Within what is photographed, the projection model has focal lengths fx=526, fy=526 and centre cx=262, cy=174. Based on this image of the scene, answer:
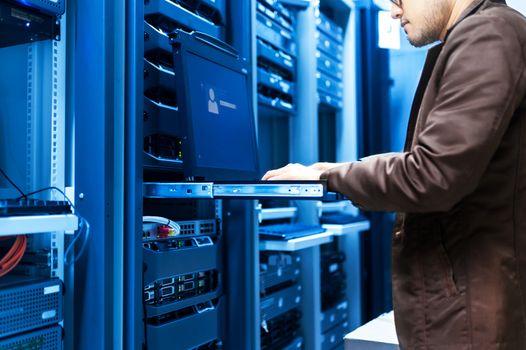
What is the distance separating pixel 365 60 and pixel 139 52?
7.14 feet

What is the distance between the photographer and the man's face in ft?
3.77

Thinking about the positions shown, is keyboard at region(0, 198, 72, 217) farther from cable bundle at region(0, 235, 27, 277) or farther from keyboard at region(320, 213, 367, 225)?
Result: keyboard at region(320, 213, 367, 225)

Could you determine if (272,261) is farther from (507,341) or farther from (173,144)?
(507,341)

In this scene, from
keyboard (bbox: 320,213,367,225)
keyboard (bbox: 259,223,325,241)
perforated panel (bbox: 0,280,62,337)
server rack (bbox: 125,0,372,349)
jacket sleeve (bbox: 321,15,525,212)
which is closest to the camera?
jacket sleeve (bbox: 321,15,525,212)

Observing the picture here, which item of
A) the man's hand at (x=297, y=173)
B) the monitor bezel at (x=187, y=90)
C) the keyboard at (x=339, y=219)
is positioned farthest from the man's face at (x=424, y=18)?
the keyboard at (x=339, y=219)

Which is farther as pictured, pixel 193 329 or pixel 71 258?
pixel 193 329

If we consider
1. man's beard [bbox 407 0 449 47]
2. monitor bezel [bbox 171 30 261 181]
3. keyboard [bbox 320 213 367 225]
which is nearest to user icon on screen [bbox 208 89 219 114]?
monitor bezel [bbox 171 30 261 181]

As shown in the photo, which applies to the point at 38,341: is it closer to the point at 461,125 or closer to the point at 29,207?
the point at 29,207

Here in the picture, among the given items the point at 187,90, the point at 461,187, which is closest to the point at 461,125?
the point at 461,187

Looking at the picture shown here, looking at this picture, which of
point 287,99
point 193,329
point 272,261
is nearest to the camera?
point 193,329

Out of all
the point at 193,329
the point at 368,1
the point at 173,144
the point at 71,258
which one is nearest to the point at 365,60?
the point at 368,1

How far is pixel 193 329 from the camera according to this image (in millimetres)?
1679

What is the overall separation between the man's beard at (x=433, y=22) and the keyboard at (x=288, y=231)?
1.07m

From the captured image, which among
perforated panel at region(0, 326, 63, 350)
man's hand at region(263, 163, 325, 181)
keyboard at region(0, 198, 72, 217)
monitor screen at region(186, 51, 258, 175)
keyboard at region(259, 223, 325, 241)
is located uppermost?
monitor screen at region(186, 51, 258, 175)
